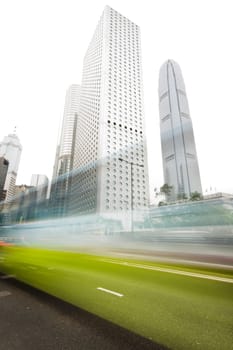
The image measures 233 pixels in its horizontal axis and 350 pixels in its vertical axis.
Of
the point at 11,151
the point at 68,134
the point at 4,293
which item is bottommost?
the point at 4,293

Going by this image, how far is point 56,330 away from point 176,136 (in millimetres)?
12880

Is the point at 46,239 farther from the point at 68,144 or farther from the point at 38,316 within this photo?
the point at 68,144

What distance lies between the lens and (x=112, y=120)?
85812 mm

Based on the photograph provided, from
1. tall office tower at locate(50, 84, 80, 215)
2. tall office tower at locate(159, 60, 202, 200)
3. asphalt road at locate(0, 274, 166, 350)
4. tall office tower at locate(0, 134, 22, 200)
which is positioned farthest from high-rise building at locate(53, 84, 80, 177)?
asphalt road at locate(0, 274, 166, 350)

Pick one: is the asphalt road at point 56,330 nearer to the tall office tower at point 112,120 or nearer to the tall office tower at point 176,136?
the tall office tower at point 176,136

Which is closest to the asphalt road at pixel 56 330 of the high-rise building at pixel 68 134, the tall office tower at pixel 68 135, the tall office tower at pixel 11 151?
the tall office tower at pixel 11 151

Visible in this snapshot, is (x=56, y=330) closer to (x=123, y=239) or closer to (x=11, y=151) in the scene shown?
(x=123, y=239)

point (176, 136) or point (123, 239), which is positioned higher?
point (176, 136)

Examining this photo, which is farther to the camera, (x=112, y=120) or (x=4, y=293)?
(x=112, y=120)

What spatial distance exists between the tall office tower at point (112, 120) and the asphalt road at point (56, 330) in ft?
213

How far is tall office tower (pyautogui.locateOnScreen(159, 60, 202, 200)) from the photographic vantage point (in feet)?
47.1

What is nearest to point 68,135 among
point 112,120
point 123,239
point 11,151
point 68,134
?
point 68,134

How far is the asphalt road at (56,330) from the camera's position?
2395mm

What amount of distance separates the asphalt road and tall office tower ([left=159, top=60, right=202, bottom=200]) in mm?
11608
